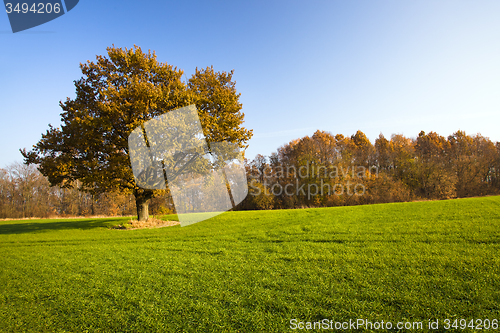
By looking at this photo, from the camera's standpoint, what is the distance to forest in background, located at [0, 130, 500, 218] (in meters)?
39.2

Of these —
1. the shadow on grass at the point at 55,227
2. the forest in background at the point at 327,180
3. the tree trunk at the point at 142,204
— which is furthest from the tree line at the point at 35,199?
the tree trunk at the point at 142,204

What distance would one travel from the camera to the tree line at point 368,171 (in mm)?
39250

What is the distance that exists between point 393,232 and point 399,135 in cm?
5092

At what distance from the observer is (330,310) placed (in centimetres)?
352

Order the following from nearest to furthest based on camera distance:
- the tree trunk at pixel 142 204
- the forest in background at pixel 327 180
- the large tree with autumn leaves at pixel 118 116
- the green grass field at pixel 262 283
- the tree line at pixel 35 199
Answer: the green grass field at pixel 262 283 < the large tree with autumn leaves at pixel 118 116 < the tree trunk at pixel 142 204 < the forest in background at pixel 327 180 < the tree line at pixel 35 199

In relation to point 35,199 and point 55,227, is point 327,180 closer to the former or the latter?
point 55,227

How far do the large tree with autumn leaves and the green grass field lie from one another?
5.96 metres

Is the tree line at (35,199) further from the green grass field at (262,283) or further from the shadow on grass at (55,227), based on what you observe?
the green grass field at (262,283)

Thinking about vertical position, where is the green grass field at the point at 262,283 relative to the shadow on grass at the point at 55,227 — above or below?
above

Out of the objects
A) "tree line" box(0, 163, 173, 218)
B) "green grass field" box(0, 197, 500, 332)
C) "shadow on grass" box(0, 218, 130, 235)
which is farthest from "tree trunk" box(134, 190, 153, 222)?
"tree line" box(0, 163, 173, 218)

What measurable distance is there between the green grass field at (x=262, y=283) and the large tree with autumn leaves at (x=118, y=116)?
5.96 m

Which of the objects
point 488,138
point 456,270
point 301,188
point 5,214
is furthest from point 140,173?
point 488,138

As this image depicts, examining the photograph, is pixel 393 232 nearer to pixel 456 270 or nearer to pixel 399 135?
pixel 456 270

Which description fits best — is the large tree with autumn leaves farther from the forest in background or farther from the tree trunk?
the forest in background
